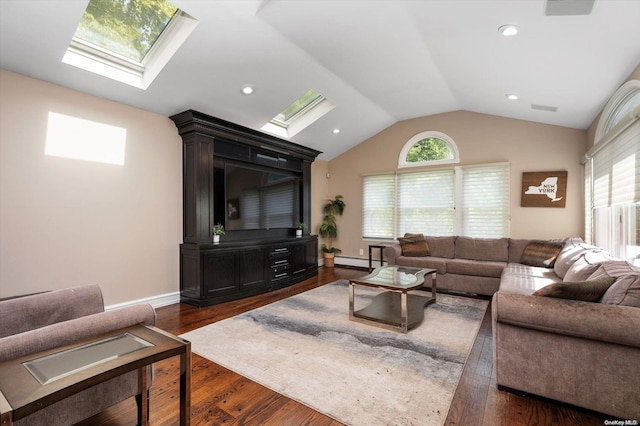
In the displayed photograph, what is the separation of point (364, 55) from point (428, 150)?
2915 mm

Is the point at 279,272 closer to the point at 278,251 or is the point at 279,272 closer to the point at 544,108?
the point at 278,251

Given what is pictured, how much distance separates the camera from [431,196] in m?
5.76

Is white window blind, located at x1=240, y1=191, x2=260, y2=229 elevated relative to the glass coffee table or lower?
elevated

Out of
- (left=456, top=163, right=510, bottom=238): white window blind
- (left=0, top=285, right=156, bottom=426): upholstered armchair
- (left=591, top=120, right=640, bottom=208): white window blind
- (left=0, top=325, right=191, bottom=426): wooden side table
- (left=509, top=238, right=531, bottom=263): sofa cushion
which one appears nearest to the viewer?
(left=0, top=325, right=191, bottom=426): wooden side table

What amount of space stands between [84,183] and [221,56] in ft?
6.71

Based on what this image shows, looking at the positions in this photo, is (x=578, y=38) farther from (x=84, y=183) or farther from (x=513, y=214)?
(x=84, y=183)

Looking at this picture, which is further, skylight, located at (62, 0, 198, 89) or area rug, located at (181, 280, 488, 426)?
skylight, located at (62, 0, 198, 89)

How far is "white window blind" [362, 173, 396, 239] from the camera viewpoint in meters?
6.22

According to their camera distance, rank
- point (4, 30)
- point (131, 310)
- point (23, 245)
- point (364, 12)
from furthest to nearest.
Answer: point (23, 245)
point (364, 12)
point (4, 30)
point (131, 310)

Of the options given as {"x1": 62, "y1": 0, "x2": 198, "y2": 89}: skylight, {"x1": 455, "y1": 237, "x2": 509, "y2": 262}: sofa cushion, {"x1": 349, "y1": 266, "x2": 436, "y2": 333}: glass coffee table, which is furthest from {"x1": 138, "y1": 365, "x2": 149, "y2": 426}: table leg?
{"x1": 455, "y1": 237, "x2": 509, "y2": 262}: sofa cushion

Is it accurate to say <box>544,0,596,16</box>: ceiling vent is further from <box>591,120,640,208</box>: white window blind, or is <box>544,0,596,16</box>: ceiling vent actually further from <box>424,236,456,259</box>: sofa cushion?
<box>424,236,456,259</box>: sofa cushion

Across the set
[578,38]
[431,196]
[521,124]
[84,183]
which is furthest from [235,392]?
[521,124]

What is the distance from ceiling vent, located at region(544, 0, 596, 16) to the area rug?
2.72 meters

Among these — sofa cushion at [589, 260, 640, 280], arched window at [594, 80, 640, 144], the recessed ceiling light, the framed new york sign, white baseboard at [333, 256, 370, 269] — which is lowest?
white baseboard at [333, 256, 370, 269]
